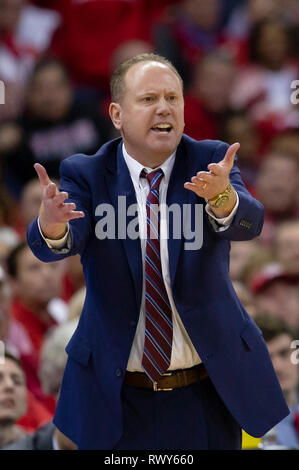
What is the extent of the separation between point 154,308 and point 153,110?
0.48 metres

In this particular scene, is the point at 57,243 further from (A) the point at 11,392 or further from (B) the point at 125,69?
(A) the point at 11,392

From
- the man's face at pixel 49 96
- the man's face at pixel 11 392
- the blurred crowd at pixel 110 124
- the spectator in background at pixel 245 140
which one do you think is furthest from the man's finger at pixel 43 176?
the spectator in background at pixel 245 140

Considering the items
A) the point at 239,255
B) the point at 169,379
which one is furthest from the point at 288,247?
the point at 169,379

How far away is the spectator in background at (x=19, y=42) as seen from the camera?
557 cm

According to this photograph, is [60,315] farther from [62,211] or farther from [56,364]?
[62,211]

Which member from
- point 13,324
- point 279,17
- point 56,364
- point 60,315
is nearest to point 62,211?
point 56,364

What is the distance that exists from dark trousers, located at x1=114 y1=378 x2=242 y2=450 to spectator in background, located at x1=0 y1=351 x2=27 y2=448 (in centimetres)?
103

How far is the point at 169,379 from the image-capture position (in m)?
2.22

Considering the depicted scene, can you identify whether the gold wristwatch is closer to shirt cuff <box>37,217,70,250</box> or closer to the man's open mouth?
the man's open mouth

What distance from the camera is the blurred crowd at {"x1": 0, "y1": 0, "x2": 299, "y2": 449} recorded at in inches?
158

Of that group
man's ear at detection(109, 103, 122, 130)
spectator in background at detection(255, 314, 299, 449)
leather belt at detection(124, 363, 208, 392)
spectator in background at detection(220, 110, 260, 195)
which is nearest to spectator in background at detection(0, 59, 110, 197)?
spectator in background at detection(220, 110, 260, 195)

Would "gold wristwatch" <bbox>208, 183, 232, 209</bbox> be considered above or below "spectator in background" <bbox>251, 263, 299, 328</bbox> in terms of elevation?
above
